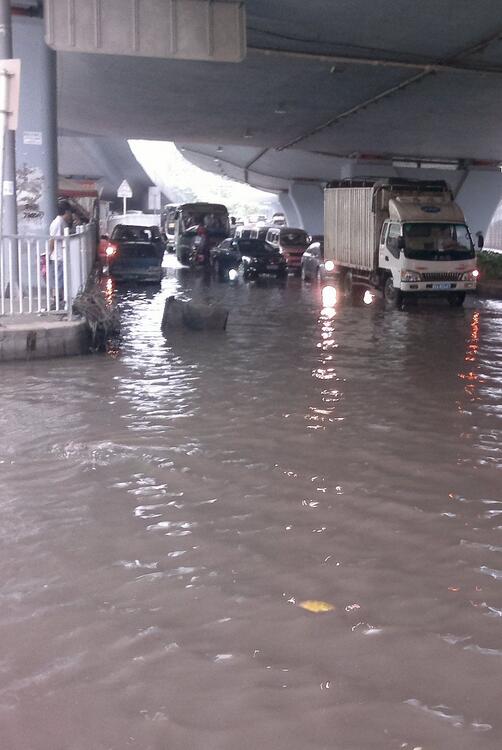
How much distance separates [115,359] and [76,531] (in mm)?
7111

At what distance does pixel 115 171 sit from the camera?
2408 inches

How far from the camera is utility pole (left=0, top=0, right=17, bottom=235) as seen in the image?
1440cm

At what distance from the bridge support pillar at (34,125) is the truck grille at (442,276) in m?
8.00

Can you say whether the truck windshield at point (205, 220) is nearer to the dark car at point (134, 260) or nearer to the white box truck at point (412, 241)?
the dark car at point (134, 260)

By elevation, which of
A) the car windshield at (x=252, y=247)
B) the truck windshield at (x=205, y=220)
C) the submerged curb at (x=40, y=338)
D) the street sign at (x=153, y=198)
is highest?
the street sign at (x=153, y=198)

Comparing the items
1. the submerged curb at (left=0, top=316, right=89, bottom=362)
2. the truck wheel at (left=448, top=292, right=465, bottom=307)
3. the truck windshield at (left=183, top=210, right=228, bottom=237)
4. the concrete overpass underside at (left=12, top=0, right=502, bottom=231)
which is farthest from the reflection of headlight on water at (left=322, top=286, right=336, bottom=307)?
the truck windshield at (left=183, top=210, right=228, bottom=237)

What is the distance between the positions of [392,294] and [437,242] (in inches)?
59.2

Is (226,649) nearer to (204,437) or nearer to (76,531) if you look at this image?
(76,531)

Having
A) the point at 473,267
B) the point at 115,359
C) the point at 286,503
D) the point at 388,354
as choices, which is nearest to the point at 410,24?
the point at 473,267

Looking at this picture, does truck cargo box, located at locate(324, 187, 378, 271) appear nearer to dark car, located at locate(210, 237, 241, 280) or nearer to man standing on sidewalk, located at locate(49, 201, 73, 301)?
dark car, located at locate(210, 237, 241, 280)

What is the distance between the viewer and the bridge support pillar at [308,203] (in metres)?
52.6

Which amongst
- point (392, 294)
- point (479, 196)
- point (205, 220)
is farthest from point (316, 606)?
point (479, 196)

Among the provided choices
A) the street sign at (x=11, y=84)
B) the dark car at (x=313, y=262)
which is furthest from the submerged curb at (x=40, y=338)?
the dark car at (x=313, y=262)

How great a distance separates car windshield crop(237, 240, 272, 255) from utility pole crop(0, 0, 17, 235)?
15.5 meters
